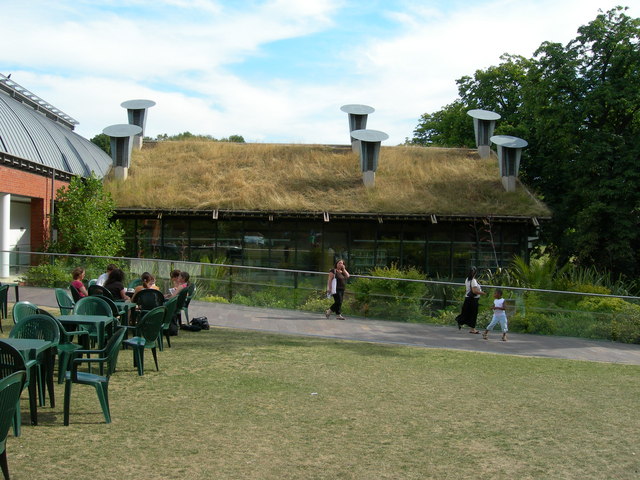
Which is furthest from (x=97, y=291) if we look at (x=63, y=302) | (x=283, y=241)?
(x=283, y=241)

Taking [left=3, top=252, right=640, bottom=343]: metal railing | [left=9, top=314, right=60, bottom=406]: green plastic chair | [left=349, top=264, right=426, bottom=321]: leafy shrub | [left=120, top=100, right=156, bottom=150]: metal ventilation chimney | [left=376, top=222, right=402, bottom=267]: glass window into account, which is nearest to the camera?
[left=9, top=314, right=60, bottom=406]: green plastic chair

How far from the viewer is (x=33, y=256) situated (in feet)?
58.7

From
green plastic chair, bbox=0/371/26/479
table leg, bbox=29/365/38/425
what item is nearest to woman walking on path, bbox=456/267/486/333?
table leg, bbox=29/365/38/425

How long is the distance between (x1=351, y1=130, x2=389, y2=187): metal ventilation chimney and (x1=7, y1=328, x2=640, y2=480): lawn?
16931 mm

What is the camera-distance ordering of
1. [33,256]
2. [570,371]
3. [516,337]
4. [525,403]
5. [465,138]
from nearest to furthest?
[525,403] → [570,371] → [516,337] → [33,256] → [465,138]

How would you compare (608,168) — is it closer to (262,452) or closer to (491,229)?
(491,229)

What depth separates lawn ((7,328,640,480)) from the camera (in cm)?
579

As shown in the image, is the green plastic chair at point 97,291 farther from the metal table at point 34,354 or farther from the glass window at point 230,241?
the glass window at point 230,241

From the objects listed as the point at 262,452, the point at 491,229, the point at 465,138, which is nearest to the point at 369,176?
the point at 491,229

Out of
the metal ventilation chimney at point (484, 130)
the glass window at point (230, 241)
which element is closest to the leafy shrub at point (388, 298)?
the glass window at point (230, 241)

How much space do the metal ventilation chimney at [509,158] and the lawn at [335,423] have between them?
682 inches

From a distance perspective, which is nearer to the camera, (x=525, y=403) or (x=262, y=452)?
(x=262, y=452)

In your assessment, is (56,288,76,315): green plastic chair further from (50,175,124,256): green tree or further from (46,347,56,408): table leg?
(50,175,124,256): green tree

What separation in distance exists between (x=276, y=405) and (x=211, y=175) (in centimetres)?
2050
